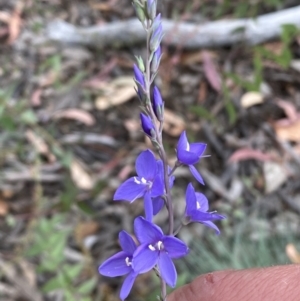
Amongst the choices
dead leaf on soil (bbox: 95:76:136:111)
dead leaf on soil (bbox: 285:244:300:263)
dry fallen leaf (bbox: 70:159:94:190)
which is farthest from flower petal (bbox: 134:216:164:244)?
dead leaf on soil (bbox: 95:76:136:111)

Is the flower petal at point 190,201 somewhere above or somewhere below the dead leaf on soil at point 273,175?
above

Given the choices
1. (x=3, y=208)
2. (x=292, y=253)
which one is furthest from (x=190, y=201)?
(x=3, y=208)

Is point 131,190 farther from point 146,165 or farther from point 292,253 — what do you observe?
point 292,253

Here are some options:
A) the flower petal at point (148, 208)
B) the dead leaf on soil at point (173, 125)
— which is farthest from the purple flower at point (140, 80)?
the dead leaf on soil at point (173, 125)

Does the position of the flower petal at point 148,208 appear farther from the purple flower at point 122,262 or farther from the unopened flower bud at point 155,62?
the unopened flower bud at point 155,62

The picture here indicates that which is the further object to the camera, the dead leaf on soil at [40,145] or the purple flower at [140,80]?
the dead leaf on soil at [40,145]

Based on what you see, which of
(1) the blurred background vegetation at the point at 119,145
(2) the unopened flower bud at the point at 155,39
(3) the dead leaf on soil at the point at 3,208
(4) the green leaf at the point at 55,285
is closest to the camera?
(2) the unopened flower bud at the point at 155,39
